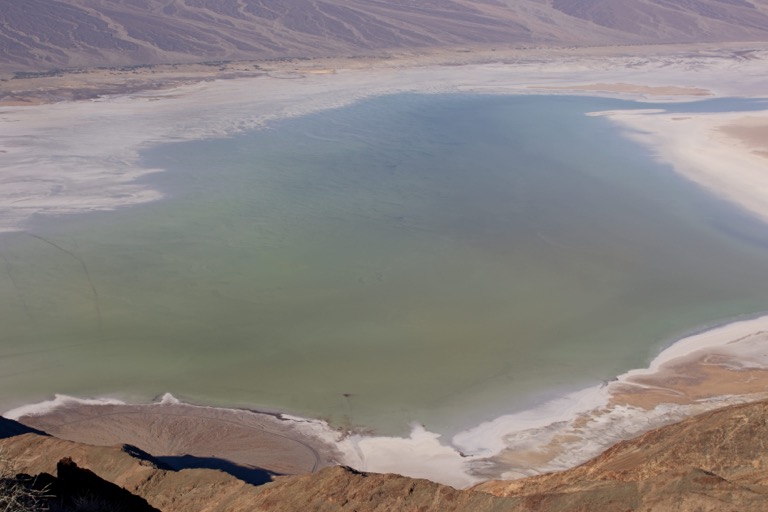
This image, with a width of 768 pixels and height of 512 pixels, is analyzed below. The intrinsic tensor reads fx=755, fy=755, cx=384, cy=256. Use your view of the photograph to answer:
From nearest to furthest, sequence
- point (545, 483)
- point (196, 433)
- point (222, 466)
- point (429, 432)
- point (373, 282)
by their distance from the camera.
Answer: point (545, 483) → point (222, 466) → point (196, 433) → point (429, 432) → point (373, 282)

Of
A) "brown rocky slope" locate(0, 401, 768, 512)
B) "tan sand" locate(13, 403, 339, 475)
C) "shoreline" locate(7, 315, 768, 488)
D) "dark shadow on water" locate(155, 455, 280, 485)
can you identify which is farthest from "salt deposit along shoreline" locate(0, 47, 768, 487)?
"brown rocky slope" locate(0, 401, 768, 512)

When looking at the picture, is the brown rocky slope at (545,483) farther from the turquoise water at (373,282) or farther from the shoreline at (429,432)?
the turquoise water at (373,282)

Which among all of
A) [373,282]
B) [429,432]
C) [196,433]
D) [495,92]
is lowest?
[196,433]

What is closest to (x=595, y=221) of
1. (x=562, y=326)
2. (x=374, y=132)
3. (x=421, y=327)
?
(x=562, y=326)

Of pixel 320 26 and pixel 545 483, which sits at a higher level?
pixel 320 26

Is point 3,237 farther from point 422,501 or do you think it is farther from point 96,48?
point 96,48

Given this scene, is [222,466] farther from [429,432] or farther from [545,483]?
[545,483]

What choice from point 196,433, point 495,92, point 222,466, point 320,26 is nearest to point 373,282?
point 196,433
